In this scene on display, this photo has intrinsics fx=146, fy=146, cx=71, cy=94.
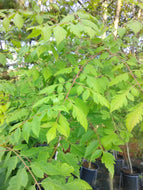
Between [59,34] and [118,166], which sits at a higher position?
[59,34]

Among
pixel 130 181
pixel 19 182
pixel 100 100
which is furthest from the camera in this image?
pixel 130 181

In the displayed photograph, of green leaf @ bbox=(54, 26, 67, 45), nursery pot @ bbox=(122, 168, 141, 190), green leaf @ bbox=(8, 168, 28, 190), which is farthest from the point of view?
nursery pot @ bbox=(122, 168, 141, 190)

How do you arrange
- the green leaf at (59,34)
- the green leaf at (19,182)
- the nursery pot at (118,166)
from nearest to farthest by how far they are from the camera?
the green leaf at (19,182)
the green leaf at (59,34)
the nursery pot at (118,166)

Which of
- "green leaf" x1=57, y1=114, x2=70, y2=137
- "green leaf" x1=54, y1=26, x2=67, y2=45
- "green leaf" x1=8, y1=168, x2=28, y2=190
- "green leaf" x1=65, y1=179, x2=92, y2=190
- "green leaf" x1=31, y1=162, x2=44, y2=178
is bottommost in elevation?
"green leaf" x1=65, y1=179, x2=92, y2=190

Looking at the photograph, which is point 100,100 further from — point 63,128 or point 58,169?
point 58,169

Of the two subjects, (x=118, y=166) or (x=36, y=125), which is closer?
(x=36, y=125)

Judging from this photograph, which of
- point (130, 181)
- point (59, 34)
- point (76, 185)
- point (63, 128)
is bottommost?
point (130, 181)

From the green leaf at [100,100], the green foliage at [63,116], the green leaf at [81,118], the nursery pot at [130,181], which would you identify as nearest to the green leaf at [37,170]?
the green foliage at [63,116]

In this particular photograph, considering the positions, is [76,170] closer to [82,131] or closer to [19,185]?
[82,131]

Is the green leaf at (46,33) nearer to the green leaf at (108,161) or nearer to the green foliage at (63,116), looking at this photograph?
the green foliage at (63,116)

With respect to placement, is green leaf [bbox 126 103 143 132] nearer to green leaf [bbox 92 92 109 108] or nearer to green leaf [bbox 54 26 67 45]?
green leaf [bbox 92 92 109 108]

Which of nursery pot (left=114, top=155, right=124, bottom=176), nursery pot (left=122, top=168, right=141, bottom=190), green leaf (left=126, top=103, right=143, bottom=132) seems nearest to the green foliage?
green leaf (left=126, top=103, right=143, bottom=132)

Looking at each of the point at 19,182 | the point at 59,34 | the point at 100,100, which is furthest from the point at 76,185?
the point at 59,34

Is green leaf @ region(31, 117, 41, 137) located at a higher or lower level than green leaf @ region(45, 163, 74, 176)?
higher
